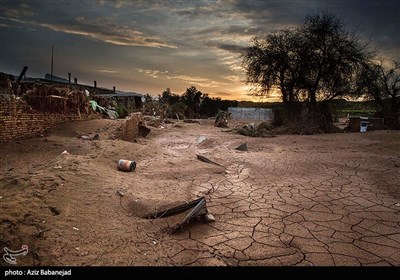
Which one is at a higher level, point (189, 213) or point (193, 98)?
point (193, 98)

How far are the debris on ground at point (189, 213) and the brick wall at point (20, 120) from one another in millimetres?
6198

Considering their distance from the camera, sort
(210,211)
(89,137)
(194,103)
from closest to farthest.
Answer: (210,211) < (89,137) < (194,103)

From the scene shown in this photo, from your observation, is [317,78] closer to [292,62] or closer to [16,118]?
[292,62]

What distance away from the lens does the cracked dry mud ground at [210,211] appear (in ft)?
8.55

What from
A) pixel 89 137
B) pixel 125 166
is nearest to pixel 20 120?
pixel 89 137

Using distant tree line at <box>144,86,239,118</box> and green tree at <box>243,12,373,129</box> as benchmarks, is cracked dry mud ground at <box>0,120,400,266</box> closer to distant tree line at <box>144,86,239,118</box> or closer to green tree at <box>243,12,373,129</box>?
green tree at <box>243,12,373,129</box>

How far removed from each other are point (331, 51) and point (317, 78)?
167 cm

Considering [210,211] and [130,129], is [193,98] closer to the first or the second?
[130,129]

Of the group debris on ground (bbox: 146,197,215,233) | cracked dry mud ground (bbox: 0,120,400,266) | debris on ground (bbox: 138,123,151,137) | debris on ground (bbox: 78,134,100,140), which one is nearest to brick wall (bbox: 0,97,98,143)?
debris on ground (bbox: 78,134,100,140)

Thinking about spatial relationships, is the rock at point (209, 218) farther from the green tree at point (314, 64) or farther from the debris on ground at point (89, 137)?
the green tree at point (314, 64)

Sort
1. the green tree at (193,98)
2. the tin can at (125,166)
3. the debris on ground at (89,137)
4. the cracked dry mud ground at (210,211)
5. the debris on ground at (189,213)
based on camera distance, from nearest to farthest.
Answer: the cracked dry mud ground at (210,211)
the debris on ground at (189,213)
the tin can at (125,166)
the debris on ground at (89,137)
the green tree at (193,98)

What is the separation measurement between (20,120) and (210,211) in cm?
711

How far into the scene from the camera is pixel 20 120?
7988 millimetres

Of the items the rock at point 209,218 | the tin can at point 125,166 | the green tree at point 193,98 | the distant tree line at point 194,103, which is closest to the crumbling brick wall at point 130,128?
the tin can at point 125,166
